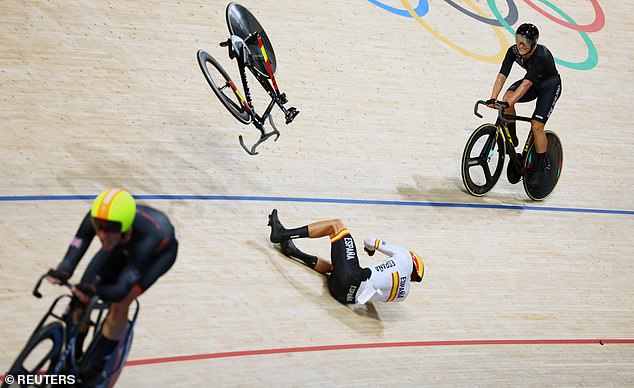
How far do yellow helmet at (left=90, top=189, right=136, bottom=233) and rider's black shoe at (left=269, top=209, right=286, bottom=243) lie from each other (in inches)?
79.8

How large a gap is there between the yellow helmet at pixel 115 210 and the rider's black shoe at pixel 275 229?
203 centimetres

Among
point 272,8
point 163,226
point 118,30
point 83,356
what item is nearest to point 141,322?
point 83,356

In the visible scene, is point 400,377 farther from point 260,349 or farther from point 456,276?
point 456,276

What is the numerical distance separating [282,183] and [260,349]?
1.74 m

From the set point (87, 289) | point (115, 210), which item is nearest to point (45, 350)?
point (87, 289)

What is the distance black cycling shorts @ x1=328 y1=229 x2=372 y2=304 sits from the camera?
438 centimetres

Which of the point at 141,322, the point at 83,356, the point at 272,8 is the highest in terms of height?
the point at 272,8

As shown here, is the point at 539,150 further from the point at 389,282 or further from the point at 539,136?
the point at 389,282

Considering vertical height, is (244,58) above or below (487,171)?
above

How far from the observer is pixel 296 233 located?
184 inches

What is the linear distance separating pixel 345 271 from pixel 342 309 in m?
0.32

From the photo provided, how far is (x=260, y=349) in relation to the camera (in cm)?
410

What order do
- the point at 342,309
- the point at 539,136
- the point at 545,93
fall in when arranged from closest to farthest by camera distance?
the point at 342,309 → the point at 545,93 → the point at 539,136

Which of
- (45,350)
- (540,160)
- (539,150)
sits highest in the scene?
(539,150)
